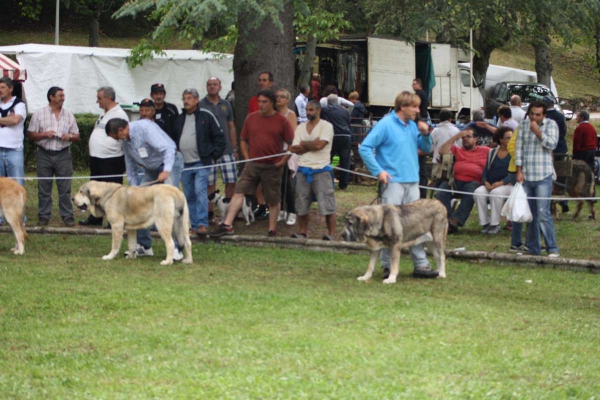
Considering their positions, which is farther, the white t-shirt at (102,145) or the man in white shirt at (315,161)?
the white t-shirt at (102,145)

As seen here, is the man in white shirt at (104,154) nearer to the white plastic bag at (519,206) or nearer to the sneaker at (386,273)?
the sneaker at (386,273)

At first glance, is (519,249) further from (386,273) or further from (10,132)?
(10,132)

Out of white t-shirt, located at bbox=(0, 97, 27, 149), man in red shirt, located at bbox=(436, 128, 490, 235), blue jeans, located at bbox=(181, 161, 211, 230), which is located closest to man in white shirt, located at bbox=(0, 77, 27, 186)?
white t-shirt, located at bbox=(0, 97, 27, 149)

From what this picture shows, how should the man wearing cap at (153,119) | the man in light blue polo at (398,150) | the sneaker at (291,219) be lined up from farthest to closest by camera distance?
the sneaker at (291,219), the man wearing cap at (153,119), the man in light blue polo at (398,150)

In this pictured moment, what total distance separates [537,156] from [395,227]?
2686 millimetres

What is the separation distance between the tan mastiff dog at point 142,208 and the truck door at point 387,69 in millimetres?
20415

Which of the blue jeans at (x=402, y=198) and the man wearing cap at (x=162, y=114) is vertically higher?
the man wearing cap at (x=162, y=114)

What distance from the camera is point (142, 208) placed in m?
11.4

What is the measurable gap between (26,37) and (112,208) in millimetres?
39546

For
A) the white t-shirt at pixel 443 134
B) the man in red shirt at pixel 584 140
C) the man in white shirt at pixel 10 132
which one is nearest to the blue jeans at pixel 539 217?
the white t-shirt at pixel 443 134

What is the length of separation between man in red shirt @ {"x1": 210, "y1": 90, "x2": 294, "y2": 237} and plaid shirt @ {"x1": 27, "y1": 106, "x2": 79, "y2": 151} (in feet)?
9.08

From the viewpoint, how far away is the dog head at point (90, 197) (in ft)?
37.9

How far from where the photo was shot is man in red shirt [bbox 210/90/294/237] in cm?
1318

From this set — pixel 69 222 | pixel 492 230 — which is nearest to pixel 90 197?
pixel 69 222
